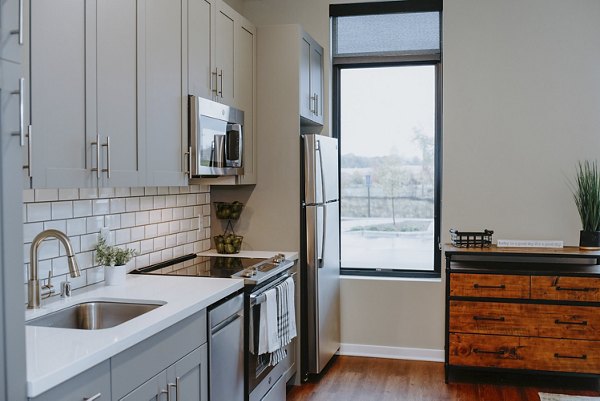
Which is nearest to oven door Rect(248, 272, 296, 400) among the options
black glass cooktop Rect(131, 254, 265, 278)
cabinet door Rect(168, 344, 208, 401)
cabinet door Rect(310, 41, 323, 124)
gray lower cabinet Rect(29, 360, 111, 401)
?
black glass cooktop Rect(131, 254, 265, 278)

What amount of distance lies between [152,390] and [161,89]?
137 cm

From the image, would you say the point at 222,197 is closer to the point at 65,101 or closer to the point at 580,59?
the point at 65,101

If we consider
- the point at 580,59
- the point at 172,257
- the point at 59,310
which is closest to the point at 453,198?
the point at 580,59

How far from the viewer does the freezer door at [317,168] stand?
408cm

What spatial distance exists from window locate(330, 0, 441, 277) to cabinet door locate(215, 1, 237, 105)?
141cm

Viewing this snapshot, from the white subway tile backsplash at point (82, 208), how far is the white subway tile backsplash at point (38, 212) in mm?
186

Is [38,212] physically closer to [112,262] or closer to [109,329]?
[112,262]

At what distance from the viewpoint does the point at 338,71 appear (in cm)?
494

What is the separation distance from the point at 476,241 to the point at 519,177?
616 millimetres

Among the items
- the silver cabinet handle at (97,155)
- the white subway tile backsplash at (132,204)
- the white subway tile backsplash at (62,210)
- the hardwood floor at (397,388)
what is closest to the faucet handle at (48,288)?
the white subway tile backsplash at (62,210)

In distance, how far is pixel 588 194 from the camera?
167 inches

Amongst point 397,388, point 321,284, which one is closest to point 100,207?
point 321,284

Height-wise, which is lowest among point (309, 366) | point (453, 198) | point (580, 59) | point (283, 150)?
point (309, 366)

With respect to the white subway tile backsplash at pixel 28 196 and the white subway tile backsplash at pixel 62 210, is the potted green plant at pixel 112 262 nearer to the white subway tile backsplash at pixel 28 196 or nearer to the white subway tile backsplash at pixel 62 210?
the white subway tile backsplash at pixel 62 210
